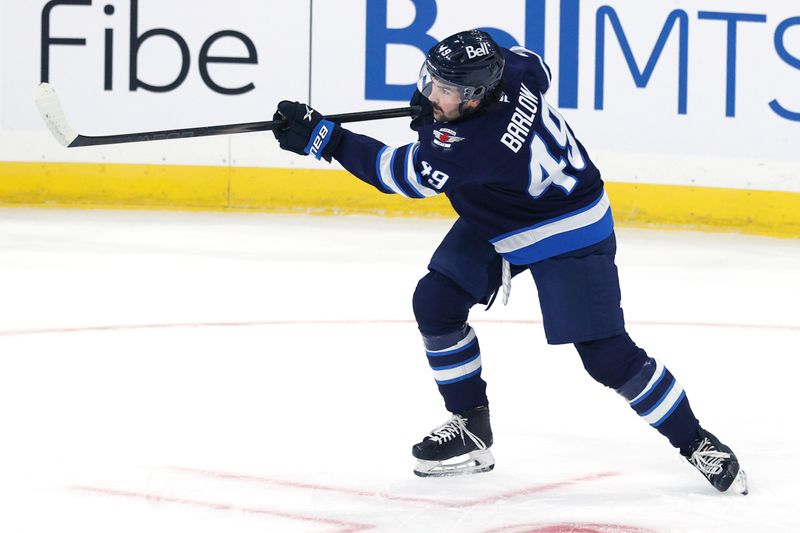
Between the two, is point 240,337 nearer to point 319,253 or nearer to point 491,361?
point 491,361

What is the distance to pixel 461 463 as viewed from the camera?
8.48 ft

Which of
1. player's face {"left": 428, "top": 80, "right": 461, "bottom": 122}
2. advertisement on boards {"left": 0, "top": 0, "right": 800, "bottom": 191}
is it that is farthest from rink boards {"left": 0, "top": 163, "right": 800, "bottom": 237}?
player's face {"left": 428, "top": 80, "right": 461, "bottom": 122}

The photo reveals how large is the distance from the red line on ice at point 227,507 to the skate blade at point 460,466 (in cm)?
37

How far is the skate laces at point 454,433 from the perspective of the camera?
2.59 metres

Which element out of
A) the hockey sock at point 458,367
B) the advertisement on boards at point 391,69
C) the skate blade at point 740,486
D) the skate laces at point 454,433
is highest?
the advertisement on boards at point 391,69

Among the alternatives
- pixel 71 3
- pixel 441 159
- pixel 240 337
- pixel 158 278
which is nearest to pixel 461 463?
pixel 441 159

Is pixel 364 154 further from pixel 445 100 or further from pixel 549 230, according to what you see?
pixel 549 230

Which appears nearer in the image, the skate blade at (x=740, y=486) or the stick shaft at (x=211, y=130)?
the skate blade at (x=740, y=486)

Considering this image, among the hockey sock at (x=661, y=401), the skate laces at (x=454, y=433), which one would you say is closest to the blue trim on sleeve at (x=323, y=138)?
the skate laces at (x=454, y=433)

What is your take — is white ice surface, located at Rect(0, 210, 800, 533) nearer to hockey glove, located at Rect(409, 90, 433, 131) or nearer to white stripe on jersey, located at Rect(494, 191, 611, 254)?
white stripe on jersey, located at Rect(494, 191, 611, 254)

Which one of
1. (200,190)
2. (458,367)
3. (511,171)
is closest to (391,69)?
(200,190)

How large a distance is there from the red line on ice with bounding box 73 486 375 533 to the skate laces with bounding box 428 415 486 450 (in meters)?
0.45

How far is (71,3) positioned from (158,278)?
91.3 inches

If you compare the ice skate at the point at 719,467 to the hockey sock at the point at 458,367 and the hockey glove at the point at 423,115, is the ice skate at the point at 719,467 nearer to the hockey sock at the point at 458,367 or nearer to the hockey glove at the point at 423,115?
the hockey sock at the point at 458,367
